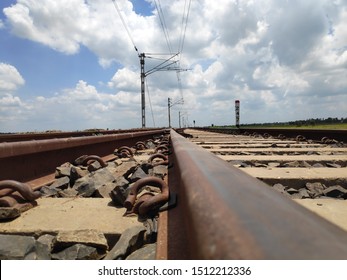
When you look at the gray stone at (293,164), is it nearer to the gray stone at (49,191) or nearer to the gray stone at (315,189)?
the gray stone at (315,189)

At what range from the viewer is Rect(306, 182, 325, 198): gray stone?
2.58 meters

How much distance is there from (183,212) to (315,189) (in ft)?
5.68

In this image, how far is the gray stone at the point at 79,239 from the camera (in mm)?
1596

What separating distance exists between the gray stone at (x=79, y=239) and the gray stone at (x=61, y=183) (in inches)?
A: 59.1

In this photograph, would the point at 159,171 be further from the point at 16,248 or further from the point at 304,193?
the point at 16,248

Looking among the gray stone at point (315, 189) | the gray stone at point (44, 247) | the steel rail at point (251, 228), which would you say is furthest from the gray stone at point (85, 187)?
the steel rail at point (251, 228)

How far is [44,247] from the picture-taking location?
1569 millimetres

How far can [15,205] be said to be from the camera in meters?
2.14

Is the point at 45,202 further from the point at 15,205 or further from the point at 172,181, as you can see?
the point at 172,181

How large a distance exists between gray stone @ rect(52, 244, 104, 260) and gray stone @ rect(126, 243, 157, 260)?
0.18 meters

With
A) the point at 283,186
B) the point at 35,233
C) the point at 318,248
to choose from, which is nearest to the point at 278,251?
the point at 318,248

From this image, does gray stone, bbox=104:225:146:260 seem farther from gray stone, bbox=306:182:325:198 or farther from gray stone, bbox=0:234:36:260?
gray stone, bbox=306:182:325:198

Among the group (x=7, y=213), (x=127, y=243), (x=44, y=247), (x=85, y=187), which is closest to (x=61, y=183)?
(x=85, y=187)
